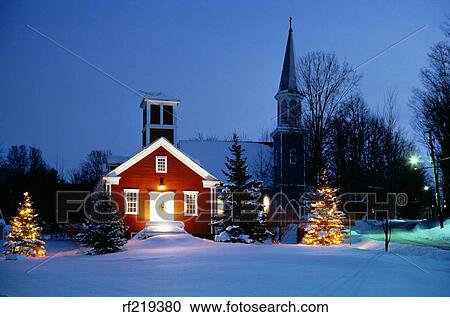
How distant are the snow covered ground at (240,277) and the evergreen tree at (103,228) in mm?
4117

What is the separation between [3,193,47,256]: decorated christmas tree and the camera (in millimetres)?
17766

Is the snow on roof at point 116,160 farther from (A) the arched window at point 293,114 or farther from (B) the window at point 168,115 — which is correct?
(A) the arched window at point 293,114

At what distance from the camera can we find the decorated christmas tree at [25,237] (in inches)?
699

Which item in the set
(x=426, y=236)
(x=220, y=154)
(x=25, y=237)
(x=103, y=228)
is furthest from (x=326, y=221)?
(x=220, y=154)

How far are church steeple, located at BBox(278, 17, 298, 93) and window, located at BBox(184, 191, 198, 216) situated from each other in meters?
14.1

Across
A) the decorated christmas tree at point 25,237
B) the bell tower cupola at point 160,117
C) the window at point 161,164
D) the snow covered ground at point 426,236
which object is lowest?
the snow covered ground at point 426,236

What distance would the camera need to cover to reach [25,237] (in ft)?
60.1

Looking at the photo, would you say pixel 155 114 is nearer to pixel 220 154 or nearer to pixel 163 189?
pixel 163 189

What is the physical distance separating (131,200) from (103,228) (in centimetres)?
675

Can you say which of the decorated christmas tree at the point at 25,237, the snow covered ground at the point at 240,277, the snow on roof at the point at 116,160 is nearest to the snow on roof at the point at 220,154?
the snow on roof at the point at 116,160

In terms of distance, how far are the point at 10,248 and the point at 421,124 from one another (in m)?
25.1

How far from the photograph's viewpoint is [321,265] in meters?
11.2
